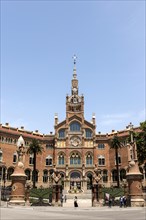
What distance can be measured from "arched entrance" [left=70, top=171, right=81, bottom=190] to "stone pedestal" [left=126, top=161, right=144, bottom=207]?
34.1m

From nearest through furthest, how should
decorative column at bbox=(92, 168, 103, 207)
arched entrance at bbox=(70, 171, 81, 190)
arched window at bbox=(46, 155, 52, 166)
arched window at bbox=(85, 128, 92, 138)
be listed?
decorative column at bbox=(92, 168, 103, 207), arched entrance at bbox=(70, 171, 81, 190), arched window at bbox=(46, 155, 52, 166), arched window at bbox=(85, 128, 92, 138)

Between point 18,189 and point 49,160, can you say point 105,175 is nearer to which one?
point 49,160

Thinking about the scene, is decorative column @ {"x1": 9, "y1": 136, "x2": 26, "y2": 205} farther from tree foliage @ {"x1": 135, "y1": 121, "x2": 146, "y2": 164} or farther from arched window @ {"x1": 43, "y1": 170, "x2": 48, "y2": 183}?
arched window @ {"x1": 43, "y1": 170, "x2": 48, "y2": 183}

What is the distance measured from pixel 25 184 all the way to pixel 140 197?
558 inches

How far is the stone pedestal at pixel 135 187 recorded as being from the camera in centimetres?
3306

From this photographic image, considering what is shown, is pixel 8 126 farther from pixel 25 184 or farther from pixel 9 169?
pixel 25 184

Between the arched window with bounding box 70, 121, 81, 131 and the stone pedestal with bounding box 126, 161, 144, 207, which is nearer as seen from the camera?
the stone pedestal with bounding box 126, 161, 144, 207

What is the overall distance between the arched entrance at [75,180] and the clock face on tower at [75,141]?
7202 mm

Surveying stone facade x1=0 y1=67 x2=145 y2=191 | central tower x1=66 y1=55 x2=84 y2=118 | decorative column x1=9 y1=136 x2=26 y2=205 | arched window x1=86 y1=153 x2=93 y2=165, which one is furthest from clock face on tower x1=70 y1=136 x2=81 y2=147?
decorative column x1=9 y1=136 x2=26 y2=205

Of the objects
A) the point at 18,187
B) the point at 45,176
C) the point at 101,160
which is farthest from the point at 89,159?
the point at 18,187

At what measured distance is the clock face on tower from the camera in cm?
7175

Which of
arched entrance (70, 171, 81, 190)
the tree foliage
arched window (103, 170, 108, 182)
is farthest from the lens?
arched window (103, 170, 108, 182)

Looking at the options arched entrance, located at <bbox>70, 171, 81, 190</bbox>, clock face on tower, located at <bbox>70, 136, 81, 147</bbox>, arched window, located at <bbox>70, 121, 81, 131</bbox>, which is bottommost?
arched entrance, located at <bbox>70, 171, 81, 190</bbox>

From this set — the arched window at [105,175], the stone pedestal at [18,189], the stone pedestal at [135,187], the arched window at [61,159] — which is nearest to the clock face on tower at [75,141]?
the arched window at [61,159]
